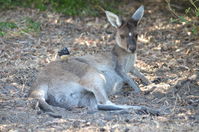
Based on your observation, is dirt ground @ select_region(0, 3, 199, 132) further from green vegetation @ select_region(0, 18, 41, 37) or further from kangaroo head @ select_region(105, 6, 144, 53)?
kangaroo head @ select_region(105, 6, 144, 53)

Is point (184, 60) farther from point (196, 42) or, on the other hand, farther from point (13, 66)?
point (13, 66)

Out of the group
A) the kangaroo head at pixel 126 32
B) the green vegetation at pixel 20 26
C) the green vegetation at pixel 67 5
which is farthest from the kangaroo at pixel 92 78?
the green vegetation at pixel 67 5

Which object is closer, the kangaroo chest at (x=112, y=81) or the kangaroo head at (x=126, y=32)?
the kangaroo chest at (x=112, y=81)

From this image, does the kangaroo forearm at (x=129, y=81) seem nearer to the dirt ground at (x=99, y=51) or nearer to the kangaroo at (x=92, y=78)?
the kangaroo at (x=92, y=78)

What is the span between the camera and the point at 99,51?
9.53 metres

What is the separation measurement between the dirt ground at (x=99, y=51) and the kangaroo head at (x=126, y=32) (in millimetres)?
722

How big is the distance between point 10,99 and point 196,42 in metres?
4.76

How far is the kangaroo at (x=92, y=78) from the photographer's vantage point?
21.2 feet

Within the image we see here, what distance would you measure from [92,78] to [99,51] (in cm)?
283

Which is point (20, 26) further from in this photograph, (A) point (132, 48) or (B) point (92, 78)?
(B) point (92, 78)

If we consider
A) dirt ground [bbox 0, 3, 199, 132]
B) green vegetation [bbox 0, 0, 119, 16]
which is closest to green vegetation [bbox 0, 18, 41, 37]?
dirt ground [bbox 0, 3, 199, 132]

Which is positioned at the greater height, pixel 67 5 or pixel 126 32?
pixel 67 5

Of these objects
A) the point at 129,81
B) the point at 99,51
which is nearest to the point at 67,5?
the point at 99,51

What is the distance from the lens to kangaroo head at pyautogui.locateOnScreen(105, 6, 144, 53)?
308 inches
